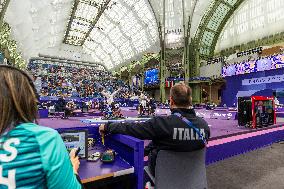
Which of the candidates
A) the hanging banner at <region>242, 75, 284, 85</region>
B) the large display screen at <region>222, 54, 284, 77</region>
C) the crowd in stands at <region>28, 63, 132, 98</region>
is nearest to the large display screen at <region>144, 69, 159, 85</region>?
the crowd in stands at <region>28, 63, 132, 98</region>

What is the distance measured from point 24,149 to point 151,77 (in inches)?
1484

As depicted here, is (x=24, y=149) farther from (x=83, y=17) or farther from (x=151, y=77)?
(x=83, y=17)

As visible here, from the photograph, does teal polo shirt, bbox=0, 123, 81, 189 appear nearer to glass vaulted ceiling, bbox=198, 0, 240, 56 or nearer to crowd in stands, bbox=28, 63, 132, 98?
crowd in stands, bbox=28, 63, 132, 98

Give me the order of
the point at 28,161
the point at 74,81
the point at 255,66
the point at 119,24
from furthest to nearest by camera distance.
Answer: the point at 119,24 < the point at 74,81 < the point at 255,66 < the point at 28,161

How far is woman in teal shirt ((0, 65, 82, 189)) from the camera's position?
1.09 meters

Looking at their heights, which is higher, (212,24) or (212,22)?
(212,22)

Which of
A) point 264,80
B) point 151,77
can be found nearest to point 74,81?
point 151,77

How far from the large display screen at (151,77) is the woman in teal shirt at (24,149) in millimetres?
35965

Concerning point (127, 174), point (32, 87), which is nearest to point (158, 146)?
point (127, 174)

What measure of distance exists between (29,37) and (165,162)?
3699 centimetres

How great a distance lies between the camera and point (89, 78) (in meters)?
37.1

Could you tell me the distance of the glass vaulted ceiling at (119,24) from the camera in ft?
117

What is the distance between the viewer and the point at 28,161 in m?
1.09

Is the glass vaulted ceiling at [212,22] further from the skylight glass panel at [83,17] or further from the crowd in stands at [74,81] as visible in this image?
the skylight glass panel at [83,17]
